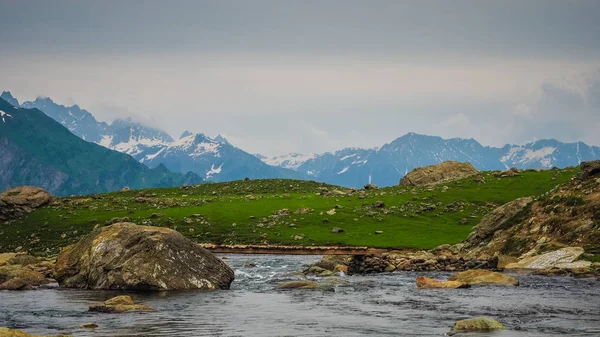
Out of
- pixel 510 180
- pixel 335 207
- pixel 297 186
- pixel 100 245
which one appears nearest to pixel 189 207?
pixel 335 207

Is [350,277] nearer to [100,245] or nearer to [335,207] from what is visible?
[100,245]

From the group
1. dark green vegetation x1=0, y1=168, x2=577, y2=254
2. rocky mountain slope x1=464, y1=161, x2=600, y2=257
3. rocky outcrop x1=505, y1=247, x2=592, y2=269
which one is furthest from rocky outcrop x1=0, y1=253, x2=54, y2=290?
rocky mountain slope x1=464, y1=161, x2=600, y2=257

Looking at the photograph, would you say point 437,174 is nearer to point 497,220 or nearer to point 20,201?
point 497,220

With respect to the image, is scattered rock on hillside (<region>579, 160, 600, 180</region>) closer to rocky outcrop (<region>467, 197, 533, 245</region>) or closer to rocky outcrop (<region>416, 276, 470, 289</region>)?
rocky outcrop (<region>467, 197, 533, 245</region>)

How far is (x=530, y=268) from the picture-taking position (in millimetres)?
66375

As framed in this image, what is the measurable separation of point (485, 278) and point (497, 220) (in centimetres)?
2803

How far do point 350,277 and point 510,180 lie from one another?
86.5m

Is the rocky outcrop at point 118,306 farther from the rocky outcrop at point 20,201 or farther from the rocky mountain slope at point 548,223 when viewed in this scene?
the rocky outcrop at point 20,201

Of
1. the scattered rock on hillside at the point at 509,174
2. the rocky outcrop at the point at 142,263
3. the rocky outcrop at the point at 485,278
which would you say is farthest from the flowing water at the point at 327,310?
the scattered rock on hillside at the point at 509,174

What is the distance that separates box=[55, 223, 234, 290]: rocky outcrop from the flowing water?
5.76 feet

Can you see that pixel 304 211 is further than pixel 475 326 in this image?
Yes

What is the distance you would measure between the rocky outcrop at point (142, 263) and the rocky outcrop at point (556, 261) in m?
30.3

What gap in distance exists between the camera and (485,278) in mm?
58219

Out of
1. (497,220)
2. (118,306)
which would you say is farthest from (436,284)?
(497,220)
